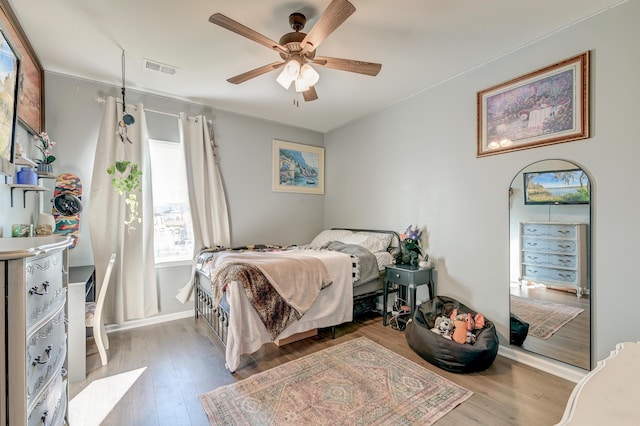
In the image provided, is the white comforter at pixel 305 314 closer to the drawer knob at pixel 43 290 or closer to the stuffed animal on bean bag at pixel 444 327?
the stuffed animal on bean bag at pixel 444 327

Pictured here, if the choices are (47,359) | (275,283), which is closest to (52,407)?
(47,359)

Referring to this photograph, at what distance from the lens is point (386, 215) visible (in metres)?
3.65

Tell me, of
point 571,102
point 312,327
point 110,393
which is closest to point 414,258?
point 312,327

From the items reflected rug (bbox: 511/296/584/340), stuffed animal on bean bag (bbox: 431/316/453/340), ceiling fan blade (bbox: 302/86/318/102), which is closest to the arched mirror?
reflected rug (bbox: 511/296/584/340)

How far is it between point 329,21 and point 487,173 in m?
2.00

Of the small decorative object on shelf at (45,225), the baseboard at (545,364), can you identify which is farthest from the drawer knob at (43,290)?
the baseboard at (545,364)

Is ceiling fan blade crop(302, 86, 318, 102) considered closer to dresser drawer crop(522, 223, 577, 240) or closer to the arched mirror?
the arched mirror

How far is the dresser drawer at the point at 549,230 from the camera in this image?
7.02 ft

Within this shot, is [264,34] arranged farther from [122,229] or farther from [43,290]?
[122,229]

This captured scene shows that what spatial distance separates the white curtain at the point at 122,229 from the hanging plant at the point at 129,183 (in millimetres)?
52

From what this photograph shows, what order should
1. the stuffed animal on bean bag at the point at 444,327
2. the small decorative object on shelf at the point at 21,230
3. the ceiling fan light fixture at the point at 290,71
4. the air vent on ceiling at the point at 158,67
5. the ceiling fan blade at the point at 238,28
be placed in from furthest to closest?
the air vent on ceiling at the point at 158,67
the stuffed animal on bean bag at the point at 444,327
the ceiling fan light fixture at the point at 290,71
the small decorative object on shelf at the point at 21,230
the ceiling fan blade at the point at 238,28

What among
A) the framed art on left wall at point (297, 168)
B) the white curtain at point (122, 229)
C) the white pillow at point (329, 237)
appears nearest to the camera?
the white curtain at point (122, 229)

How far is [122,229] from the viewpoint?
9.74 feet

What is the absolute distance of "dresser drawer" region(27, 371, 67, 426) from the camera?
107 centimetres
